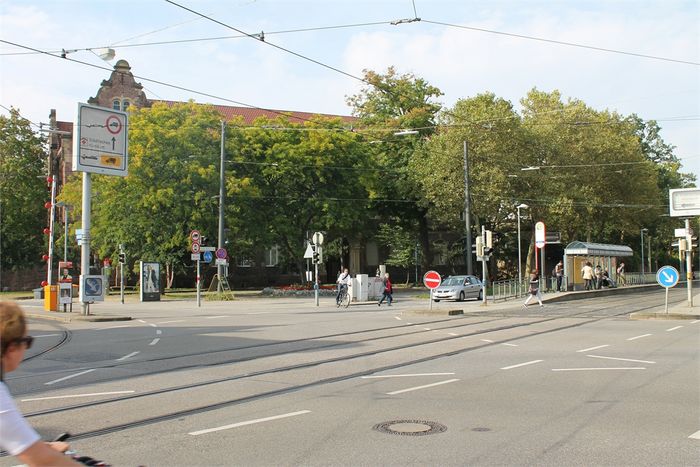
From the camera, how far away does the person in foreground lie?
2430mm

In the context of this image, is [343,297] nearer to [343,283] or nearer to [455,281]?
[343,283]

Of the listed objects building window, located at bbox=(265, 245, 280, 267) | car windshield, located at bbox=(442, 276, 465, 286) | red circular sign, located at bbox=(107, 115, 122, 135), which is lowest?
car windshield, located at bbox=(442, 276, 465, 286)

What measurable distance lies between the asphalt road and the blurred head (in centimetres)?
298

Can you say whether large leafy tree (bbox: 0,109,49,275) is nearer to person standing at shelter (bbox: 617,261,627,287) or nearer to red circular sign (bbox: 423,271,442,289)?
red circular sign (bbox: 423,271,442,289)

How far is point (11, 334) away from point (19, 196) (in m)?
63.6

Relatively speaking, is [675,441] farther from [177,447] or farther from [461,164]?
[461,164]

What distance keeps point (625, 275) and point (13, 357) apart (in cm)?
4988

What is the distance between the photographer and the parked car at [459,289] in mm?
33750

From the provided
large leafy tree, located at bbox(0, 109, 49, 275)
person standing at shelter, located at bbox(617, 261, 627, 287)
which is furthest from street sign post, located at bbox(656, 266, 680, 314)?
large leafy tree, located at bbox(0, 109, 49, 275)

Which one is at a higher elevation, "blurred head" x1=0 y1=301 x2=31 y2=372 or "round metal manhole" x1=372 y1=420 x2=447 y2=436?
"blurred head" x1=0 y1=301 x2=31 y2=372

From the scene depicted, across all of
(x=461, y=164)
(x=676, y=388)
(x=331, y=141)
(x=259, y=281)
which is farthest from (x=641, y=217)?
(x=676, y=388)

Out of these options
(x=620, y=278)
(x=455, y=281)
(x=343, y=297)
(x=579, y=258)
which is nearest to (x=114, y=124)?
(x=343, y=297)

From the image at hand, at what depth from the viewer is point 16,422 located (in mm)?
2469

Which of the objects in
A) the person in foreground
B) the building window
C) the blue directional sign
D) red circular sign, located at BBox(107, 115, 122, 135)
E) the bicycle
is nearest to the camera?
the person in foreground
